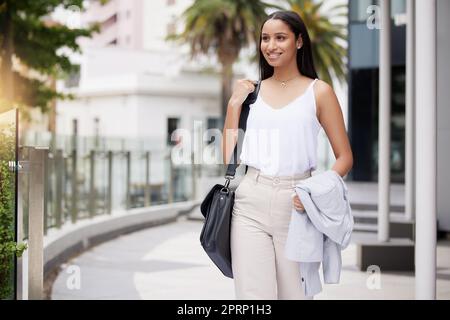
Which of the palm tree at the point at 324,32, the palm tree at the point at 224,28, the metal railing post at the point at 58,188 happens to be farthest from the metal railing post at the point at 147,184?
the palm tree at the point at 324,32

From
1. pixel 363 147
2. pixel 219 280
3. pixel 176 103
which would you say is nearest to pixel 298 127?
pixel 219 280

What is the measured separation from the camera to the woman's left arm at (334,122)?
9.80 feet

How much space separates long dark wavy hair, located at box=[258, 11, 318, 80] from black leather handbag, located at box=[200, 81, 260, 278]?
0.37 feet

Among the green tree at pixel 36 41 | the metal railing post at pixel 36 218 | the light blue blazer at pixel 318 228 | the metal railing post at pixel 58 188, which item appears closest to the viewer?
the light blue blazer at pixel 318 228

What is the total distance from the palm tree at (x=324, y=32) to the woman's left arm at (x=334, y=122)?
1064 inches

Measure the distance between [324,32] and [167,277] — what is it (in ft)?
78.8

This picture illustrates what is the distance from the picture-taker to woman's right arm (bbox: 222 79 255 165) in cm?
301

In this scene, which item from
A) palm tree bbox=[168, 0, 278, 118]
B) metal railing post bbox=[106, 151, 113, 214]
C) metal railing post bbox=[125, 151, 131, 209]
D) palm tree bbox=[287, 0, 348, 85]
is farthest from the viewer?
palm tree bbox=[287, 0, 348, 85]

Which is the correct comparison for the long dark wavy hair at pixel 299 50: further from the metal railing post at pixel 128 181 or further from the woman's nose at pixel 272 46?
the metal railing post at pixel 128 181

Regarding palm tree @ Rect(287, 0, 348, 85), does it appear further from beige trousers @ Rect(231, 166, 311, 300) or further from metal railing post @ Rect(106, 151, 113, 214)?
beige trousers @ Rect(231, 166, 311, 300)

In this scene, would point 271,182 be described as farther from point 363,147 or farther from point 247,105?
point 363,147

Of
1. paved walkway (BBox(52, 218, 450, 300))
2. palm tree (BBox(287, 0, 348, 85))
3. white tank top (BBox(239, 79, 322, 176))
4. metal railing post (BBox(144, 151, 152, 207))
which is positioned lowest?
paved walkway (BBox(52, 218, 450, 300))

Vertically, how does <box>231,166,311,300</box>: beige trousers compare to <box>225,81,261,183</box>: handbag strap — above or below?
below

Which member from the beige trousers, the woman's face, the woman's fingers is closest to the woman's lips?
the woman's face
